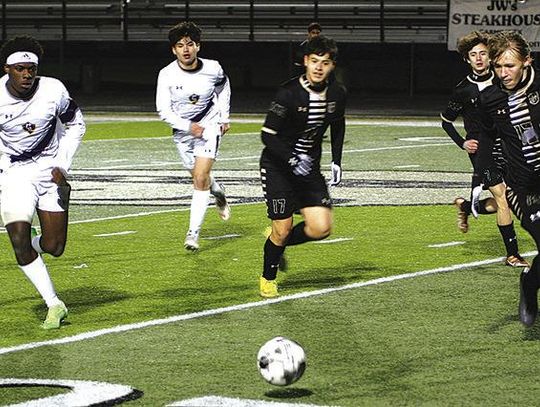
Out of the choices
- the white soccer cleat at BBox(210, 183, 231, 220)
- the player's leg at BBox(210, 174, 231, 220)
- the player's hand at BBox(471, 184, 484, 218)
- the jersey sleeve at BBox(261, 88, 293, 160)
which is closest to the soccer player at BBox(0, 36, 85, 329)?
the jersey sleeve at BBox(261, 88, 293, 160)

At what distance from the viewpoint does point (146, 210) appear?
1591 centimetres

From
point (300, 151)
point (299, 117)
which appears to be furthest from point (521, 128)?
point (300, 151)

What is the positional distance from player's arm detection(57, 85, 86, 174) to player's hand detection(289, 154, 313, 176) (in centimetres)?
148

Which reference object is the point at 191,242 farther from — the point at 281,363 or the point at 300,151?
the point at 281,363

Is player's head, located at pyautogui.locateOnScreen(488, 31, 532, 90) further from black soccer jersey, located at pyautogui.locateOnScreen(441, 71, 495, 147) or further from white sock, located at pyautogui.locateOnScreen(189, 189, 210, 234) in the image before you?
white sock, located at pyautogui.locateOnScreen(189, 189, 210, 234)

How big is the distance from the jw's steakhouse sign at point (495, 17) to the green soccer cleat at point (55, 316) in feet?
76.3

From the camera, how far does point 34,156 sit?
31.0ft

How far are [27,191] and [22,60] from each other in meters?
0.86

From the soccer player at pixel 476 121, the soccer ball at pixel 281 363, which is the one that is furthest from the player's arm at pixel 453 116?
the soccer ball at pixel 281 363

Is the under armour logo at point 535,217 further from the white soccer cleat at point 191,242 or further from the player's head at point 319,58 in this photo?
the white soccer cleat at point 191,242

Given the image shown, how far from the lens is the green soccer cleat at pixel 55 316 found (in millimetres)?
8992

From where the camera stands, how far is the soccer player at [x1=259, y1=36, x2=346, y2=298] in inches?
384

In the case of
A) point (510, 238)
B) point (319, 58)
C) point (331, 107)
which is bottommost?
point (510, 238)

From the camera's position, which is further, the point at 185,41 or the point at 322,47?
the point at 185,41
